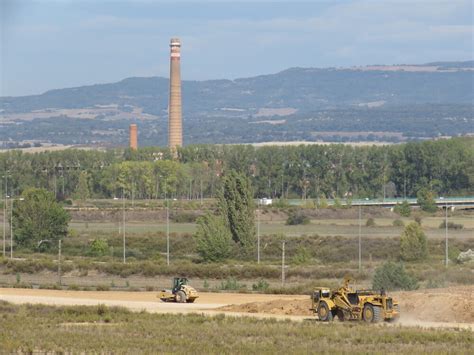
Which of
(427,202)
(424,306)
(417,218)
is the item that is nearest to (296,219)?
(417,218)

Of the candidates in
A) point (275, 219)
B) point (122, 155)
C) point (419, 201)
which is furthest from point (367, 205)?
point (122, 155)

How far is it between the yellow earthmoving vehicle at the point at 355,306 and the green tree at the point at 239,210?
37.4 metres

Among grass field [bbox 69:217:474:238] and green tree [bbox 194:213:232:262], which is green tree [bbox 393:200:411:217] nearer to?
grass field [bbox 69:217:474:238]

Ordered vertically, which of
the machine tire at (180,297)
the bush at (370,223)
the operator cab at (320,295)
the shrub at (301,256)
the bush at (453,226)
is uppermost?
the operator cab at (320,295)

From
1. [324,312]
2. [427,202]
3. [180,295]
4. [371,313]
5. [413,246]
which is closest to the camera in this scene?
[371,313]

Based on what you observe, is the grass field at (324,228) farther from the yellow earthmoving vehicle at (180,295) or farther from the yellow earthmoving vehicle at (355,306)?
the yellow earthmoving vehicle at (355,306)

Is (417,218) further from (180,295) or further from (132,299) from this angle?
(180,295)

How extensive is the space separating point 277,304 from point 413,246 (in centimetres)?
3051

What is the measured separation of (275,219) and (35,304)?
224ft

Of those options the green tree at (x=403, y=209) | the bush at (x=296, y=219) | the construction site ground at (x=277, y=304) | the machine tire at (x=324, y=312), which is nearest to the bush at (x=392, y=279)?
the construction site ground at (x=277, y=304)

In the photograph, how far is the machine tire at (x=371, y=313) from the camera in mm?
37438

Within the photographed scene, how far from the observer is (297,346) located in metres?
31.5

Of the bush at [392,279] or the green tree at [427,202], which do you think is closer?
the bush at [392,279]

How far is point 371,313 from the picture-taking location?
37.5m
